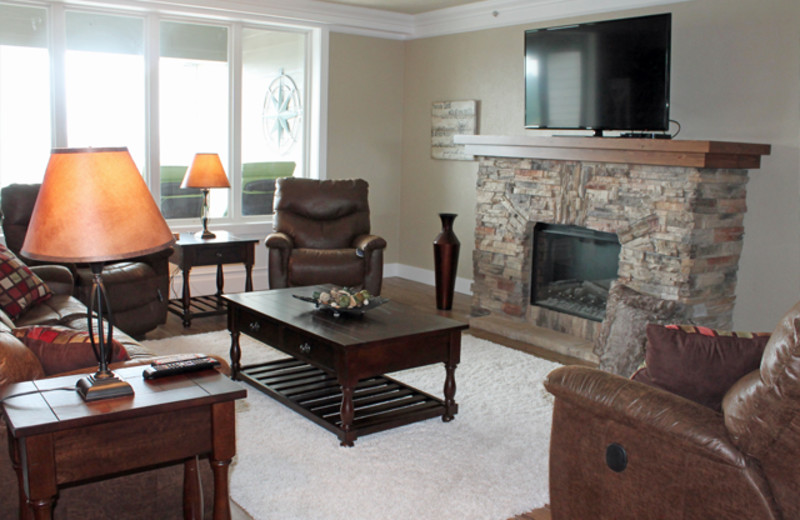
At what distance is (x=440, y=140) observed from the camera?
6.93 m

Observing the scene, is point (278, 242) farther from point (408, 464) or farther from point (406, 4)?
point (408, 464)

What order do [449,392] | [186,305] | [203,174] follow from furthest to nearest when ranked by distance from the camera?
[203,174]
[186,305]
[449,392]

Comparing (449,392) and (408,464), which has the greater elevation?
(449,392)

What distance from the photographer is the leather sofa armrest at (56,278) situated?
4.14 m

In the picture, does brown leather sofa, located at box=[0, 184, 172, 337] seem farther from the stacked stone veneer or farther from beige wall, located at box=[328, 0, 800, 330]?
beige wall, located at box=[328, 0, 800, 330]

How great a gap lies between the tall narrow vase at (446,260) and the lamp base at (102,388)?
12.9 ft

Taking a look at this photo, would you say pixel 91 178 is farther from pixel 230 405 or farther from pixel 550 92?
pixel 550 92

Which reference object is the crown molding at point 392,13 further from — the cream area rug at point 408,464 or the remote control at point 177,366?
the remote control at point 177,366

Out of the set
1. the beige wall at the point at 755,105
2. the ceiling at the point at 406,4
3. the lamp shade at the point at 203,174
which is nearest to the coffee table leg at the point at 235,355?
the lamp shade at the point at 203,174

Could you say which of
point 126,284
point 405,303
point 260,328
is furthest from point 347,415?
point 405,303

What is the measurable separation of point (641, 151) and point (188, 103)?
377 cm

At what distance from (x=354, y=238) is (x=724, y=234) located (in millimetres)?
2770

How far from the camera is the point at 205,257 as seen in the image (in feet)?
17.6

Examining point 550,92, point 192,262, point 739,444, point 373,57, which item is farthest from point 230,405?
point 373,57
